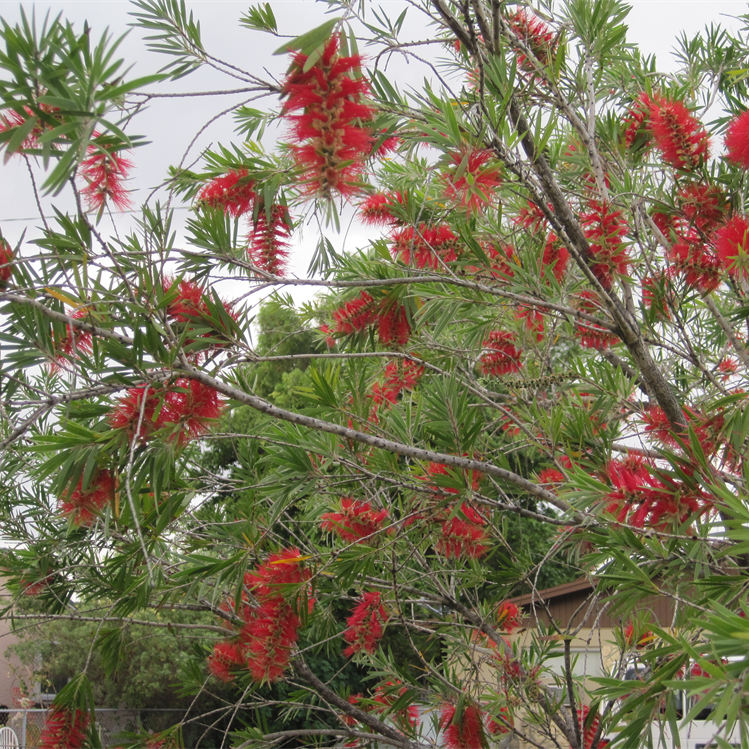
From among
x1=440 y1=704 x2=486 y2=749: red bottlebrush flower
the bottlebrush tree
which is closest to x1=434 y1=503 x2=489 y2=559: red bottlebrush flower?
the bottlebrush tree

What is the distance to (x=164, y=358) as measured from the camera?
0.98 meters

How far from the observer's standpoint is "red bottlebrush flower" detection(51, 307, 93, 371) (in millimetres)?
996

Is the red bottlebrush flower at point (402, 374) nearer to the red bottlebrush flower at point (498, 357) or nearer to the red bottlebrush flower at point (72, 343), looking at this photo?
the red bottlebrush flower at point (498, 357)

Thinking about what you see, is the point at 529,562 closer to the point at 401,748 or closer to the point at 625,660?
the point at 625,660

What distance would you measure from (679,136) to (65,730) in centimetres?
209

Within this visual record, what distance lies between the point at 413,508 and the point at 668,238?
3.43 ft

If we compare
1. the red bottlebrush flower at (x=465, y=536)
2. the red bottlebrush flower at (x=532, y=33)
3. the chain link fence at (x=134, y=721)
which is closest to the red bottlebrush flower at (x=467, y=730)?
the red bottlebrush flower at (x=465, y=536)

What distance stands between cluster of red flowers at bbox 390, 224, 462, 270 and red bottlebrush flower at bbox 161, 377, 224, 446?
0.72m

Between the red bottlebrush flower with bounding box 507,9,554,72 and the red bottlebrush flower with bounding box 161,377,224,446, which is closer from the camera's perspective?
the red bottlebrush flower with bounding box 161,377,224,446

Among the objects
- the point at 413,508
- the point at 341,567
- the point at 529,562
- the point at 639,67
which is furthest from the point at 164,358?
the point at 639,67

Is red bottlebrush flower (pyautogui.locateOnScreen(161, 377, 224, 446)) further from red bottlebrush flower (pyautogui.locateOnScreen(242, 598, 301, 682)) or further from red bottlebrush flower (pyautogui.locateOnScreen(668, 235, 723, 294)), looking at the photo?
red bottlebrush flower (pyautogui.locateOnScreen(668, 235, 723, 294))

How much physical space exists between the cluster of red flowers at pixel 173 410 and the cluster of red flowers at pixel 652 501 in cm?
70

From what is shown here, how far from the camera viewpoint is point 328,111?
747 millimetres

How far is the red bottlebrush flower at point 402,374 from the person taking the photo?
2.00 metres
